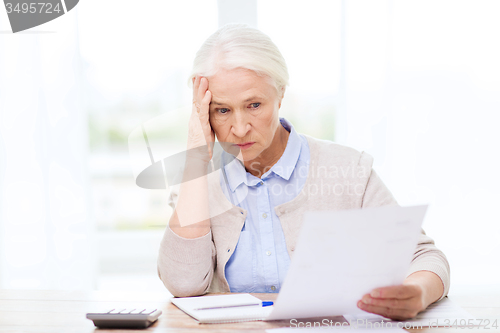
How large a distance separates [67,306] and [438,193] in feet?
5.99

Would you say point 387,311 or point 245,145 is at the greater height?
point 245,145

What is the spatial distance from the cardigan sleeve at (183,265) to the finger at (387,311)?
1.51 feet

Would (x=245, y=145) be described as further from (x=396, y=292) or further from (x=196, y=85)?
(x=396, y=292)

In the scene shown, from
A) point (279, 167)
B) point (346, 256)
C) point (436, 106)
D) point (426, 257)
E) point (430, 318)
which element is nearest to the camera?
point (346, 256)

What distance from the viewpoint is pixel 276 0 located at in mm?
2254

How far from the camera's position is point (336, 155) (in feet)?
4.48

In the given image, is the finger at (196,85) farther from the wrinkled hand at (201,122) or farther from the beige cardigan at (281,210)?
the beige cardigan at (281,210)

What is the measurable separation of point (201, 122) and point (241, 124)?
5.2 inches

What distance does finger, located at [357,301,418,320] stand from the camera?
0.83 m

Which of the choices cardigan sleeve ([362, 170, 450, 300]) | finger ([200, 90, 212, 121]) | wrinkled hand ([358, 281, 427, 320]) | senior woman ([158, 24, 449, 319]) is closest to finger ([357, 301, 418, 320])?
wrinkled hand ([358, 281, 427, 320])

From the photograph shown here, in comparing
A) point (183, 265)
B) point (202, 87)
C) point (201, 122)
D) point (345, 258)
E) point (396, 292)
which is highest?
point (202, 87)

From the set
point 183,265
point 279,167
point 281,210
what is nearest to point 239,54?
point 279,167

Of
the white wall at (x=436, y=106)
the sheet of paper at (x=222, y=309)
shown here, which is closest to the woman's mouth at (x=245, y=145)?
the sheet of paper at (x=222, y=309)

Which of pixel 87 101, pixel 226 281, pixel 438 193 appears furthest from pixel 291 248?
pixel 87 101
